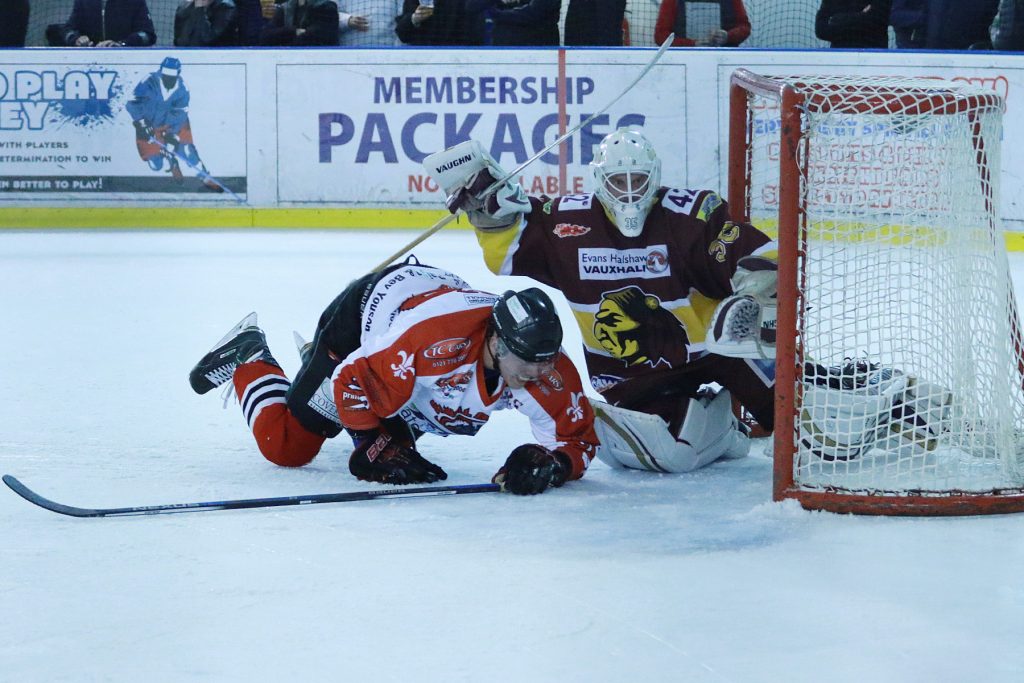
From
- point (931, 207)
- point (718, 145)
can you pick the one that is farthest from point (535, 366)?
point (718, 145)

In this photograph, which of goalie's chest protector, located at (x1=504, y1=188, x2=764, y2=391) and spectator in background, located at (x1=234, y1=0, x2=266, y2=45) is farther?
spectator in background, located at (x1=234, y1=0, x2=266, y2=45)

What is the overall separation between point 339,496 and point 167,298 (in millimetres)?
3378

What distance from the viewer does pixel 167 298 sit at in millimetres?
6062

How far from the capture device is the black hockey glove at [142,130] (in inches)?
344

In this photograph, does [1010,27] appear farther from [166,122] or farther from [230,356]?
[230,356]

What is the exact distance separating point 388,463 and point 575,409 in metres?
0.45

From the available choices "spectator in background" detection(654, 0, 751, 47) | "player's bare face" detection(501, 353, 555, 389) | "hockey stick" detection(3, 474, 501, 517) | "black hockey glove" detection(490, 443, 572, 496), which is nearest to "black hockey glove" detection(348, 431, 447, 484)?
"hockey stick" detection(3, 474, 501, 517)

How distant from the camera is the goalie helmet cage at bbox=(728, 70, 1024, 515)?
2.79 meters

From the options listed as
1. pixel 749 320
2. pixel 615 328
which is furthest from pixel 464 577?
pixel 615 328

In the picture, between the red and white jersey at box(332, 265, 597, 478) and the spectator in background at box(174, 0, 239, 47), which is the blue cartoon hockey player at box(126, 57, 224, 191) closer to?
the spectator in background at box(174, 0, 239, 47)

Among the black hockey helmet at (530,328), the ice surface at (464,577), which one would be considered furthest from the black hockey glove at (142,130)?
the black hockey helmet at (530,328)

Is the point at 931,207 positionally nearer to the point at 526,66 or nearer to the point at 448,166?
the point at 448,166

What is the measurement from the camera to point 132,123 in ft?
28.7

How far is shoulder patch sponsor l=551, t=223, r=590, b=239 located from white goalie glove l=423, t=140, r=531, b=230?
0.09 meters
